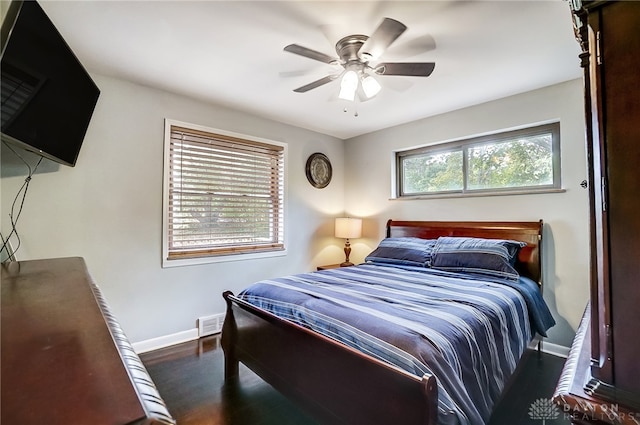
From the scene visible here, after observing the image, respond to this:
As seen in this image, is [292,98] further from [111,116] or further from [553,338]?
[553,338]

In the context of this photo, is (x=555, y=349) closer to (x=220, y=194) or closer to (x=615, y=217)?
(x=615, y=217)

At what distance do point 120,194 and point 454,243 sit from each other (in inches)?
128

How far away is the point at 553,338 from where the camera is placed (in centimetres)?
280

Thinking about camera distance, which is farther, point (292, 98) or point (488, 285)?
point (292, 98)

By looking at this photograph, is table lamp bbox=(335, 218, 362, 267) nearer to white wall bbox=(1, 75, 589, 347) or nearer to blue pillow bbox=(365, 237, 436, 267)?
blue pillow bbox=(365, 237, 436, 267)

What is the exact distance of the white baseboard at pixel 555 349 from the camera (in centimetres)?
271

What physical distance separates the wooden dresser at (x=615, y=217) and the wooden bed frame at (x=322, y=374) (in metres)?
0.55

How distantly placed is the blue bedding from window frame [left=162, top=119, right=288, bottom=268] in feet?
3.54

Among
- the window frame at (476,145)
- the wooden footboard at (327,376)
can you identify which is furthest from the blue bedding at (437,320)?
the window frame at (476,145)

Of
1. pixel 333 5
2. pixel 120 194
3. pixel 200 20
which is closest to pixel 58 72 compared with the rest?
pixel 200 20

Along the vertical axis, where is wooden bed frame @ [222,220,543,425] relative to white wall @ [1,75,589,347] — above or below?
below

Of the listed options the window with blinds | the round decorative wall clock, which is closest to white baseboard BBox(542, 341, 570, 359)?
the window with blinds

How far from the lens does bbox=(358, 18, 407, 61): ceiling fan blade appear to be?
63.9 inches

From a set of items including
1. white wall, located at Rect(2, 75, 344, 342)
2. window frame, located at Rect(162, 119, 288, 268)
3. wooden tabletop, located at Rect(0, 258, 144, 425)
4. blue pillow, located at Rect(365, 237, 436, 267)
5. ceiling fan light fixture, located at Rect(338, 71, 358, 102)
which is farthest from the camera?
blue pillow, located at Rect(365, 237, 436, 267)
